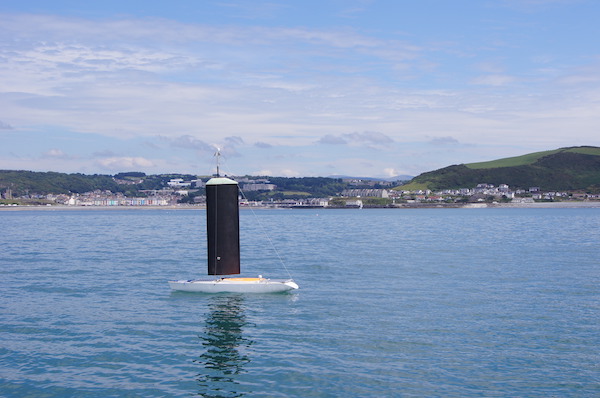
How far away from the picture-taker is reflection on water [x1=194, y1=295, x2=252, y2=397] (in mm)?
22922

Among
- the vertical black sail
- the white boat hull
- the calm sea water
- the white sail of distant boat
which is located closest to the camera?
the calm sea water

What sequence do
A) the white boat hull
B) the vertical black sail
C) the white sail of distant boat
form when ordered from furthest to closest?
the vertical black sail < the white sail of distant boat < the white boat hull

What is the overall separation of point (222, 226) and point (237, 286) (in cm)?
447

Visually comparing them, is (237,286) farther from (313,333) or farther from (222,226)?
(313,333)

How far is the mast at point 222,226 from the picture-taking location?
1655 inches

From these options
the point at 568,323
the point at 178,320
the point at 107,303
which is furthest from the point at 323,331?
the point at 107,303

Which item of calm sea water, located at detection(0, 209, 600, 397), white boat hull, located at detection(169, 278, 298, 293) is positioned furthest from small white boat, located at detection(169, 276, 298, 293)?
calm sea water, located at detection(0, 209, 600, 397)

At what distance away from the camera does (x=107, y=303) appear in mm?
38656

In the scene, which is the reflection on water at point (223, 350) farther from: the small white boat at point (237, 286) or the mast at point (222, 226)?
the mast at point (222, 226)

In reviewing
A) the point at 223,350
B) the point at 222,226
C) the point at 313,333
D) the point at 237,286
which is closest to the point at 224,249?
the point at 222,226

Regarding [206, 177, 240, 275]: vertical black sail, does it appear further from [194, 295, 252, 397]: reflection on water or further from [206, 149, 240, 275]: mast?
[194, 295, 252, 397]: reflection on water

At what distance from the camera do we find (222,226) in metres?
42.4

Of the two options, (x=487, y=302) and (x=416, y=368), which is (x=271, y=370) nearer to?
(x=416, y=368)

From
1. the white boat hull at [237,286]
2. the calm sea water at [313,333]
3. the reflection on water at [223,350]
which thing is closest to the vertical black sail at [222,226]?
the white boat hull at [237,286]
